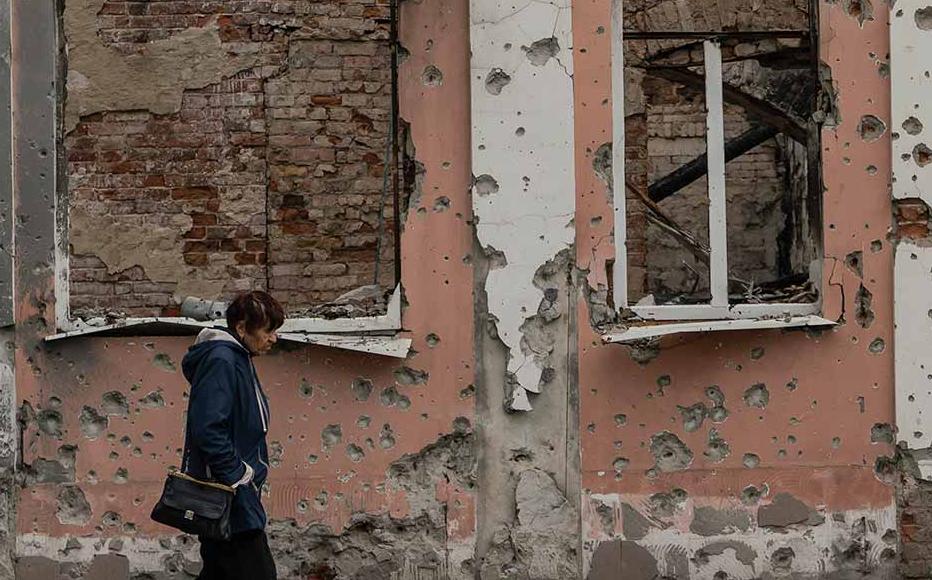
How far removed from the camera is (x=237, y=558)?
14.0 feet

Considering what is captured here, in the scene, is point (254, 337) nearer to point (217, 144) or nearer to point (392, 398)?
point (392, 398)

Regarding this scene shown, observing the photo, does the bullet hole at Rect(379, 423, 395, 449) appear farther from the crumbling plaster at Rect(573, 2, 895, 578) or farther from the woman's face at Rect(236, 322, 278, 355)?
the woman's face at Rect(236, 322, 278, 355)

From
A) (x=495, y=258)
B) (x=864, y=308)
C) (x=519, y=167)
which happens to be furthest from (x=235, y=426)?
(x=864, y=308)

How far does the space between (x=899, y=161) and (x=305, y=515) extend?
112 inches

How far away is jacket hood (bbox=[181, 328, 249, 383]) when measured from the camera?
4301 mm

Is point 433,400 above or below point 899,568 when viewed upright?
above

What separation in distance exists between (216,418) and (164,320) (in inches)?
56.6

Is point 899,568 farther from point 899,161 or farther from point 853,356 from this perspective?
point 899,161

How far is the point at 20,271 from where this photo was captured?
5535 millimetres

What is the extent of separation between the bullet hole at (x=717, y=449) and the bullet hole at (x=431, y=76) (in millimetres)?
1828

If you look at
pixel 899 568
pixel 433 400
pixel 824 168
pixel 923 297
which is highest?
pixel 824 168

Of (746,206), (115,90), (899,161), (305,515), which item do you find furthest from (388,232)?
(899,161)

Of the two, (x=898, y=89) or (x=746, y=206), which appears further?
(x=746, y=206)

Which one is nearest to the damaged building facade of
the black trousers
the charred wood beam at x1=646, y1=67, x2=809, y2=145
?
the charred wood beam at x1=646, y1=67, x2=809, y2=145
